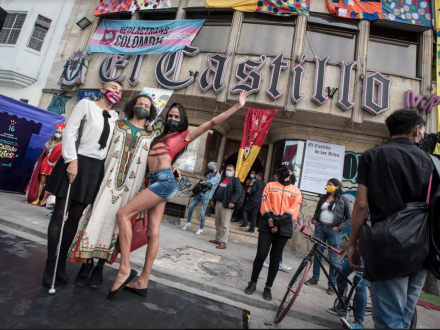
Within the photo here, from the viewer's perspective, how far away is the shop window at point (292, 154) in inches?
340

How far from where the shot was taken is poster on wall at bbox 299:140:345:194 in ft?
28.0

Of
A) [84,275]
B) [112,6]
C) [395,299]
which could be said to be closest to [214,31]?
[112,6]

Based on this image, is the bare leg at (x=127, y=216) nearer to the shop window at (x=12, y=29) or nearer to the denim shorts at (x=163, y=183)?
the denim shorts at (x=163, y=183)

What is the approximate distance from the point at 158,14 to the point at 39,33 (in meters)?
5.80

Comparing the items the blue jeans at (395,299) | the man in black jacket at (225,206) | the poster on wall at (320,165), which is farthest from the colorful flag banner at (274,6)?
the blue jeans at (395,299)

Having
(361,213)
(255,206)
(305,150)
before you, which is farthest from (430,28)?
(361,213)

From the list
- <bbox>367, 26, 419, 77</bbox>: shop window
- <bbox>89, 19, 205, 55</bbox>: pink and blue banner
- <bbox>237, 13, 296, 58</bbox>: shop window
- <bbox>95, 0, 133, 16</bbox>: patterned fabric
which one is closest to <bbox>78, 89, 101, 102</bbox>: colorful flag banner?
<bbox>89, 19, 205, 55</bbox>: pink and blue banner

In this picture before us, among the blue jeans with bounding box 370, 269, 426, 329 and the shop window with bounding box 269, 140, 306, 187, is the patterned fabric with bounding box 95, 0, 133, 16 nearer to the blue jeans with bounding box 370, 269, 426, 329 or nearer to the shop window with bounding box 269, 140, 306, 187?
the shop window with bounding box 269, 140, 306, 187

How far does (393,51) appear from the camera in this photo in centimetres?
901

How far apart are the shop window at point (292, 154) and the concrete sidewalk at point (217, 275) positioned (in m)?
4.08

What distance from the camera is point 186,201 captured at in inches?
354

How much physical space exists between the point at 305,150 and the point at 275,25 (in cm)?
474

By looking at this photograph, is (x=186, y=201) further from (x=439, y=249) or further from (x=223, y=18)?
(x=439, y=249)

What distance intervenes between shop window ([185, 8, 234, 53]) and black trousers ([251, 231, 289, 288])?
766 cm
